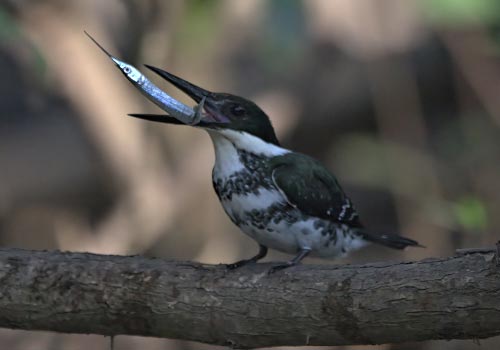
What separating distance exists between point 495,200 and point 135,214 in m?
1.93

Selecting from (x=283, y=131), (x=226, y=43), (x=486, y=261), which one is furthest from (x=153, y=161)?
(x=486, y=261)

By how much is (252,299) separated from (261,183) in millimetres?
485

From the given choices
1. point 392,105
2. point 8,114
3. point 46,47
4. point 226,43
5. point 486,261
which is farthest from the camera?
point 8,114

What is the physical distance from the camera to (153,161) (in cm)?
524

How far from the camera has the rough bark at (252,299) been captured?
253 centimetres

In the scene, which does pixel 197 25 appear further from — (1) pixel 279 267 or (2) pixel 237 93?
(1) pixel 279 267

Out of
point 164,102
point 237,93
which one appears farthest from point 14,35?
point 237,93

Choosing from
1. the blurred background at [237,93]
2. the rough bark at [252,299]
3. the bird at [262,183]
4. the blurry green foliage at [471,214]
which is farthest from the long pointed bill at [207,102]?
the blurry green foliage at [471,214]

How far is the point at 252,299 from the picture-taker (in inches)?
→ 111

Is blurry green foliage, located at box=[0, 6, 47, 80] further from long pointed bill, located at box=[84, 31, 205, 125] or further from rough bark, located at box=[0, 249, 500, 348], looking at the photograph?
rough bark, located at box=[0, 249, 500, 348]

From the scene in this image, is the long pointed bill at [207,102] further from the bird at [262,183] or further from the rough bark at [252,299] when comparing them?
the rough bark at [252,299]

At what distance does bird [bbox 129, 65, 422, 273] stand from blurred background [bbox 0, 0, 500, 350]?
0.88ft

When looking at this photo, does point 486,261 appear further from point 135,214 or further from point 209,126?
point 135,214

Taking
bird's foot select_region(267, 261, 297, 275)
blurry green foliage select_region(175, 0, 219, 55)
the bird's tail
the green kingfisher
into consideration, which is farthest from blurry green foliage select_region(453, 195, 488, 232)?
bird's foot select_region(267, 261, 297, 275)
